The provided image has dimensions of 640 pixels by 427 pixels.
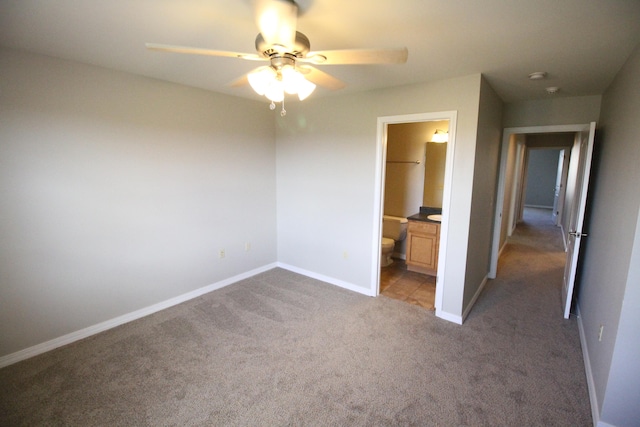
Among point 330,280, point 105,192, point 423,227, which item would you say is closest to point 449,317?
point 423,227

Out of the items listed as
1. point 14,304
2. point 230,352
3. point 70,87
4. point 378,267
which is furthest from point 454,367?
point 70,87

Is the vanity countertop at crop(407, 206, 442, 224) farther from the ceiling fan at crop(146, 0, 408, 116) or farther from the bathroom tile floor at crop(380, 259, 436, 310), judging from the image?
the ceiling fan at crop(146, 0, 408, 116)

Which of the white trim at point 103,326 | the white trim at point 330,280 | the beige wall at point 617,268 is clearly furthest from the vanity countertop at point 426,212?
the white trim at point 103,326

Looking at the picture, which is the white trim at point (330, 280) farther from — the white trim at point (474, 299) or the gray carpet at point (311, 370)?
the white trim at point (474, 299)

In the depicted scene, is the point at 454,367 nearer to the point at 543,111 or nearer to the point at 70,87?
the point at 543,111

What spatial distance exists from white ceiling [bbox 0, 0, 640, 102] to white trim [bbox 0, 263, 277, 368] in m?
2.28

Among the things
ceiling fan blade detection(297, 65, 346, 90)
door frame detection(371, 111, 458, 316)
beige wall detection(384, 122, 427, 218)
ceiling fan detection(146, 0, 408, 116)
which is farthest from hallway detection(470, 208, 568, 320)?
ceiling fan detection(146, 0, 408, 116)

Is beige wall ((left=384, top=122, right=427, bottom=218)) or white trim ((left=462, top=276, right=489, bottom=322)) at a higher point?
beige wall ((left=384, top=122, right=427, bottom=218))

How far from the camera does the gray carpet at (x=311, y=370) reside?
1.86 m

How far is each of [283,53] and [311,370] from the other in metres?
2.14

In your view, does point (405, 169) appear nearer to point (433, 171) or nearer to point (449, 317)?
point (433, 171)

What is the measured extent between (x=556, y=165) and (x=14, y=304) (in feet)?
45.3

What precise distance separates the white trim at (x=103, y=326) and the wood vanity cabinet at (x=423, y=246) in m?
2.40

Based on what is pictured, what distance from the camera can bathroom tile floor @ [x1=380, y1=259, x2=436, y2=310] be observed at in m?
3.45
